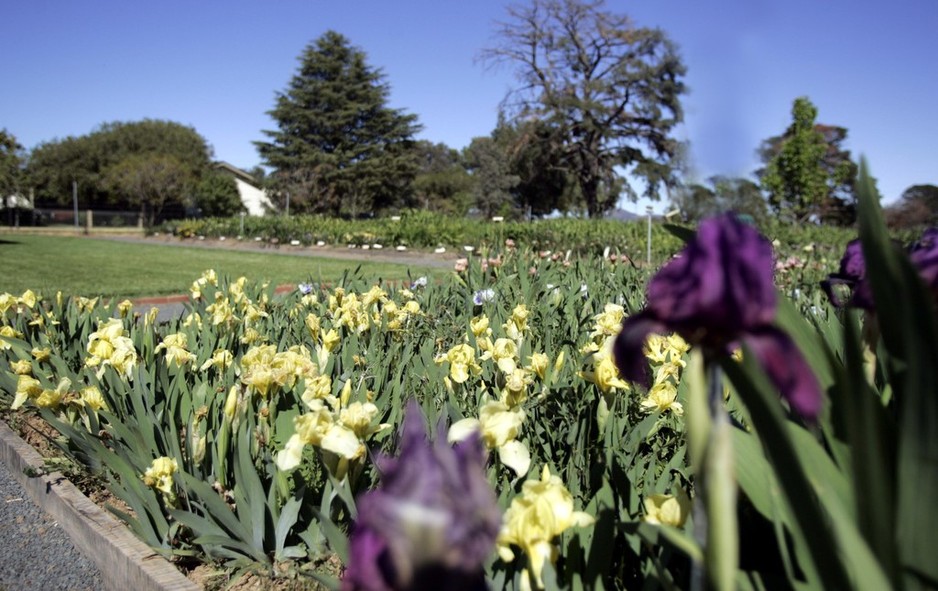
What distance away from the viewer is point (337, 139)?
150 ft

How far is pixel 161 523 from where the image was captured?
2.12 metres

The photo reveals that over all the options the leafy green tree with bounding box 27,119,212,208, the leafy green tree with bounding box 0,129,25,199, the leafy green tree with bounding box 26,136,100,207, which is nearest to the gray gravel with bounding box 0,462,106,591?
the leafy green tree with bounding box 0,129,25,199

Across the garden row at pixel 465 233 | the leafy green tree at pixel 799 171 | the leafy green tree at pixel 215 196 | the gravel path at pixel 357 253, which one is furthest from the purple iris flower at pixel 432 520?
the leafy green tree at pixel 215 196

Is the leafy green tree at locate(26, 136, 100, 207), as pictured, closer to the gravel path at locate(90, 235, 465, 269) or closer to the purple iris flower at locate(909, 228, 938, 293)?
the gravel path at locate(90, 235, 465, 269)

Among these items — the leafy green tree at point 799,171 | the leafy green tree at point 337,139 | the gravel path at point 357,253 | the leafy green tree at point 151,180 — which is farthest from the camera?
the leafy green tree at point 337,139

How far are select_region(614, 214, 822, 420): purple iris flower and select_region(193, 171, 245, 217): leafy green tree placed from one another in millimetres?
47310

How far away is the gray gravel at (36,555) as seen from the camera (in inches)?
89.8

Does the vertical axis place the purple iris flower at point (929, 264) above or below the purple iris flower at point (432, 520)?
above

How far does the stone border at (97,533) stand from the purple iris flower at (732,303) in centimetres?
168

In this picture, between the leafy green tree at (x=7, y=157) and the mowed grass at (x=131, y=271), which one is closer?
the mowed grass at (x=131, y=271)

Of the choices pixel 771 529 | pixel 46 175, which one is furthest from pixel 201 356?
pixel 46 175

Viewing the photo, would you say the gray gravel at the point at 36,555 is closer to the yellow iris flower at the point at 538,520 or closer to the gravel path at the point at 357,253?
the yellow iris flower at the point at 538,520

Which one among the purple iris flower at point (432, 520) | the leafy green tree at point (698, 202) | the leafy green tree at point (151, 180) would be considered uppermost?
the leafy green tree at point (151, 180)

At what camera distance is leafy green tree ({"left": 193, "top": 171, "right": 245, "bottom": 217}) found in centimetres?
4506
